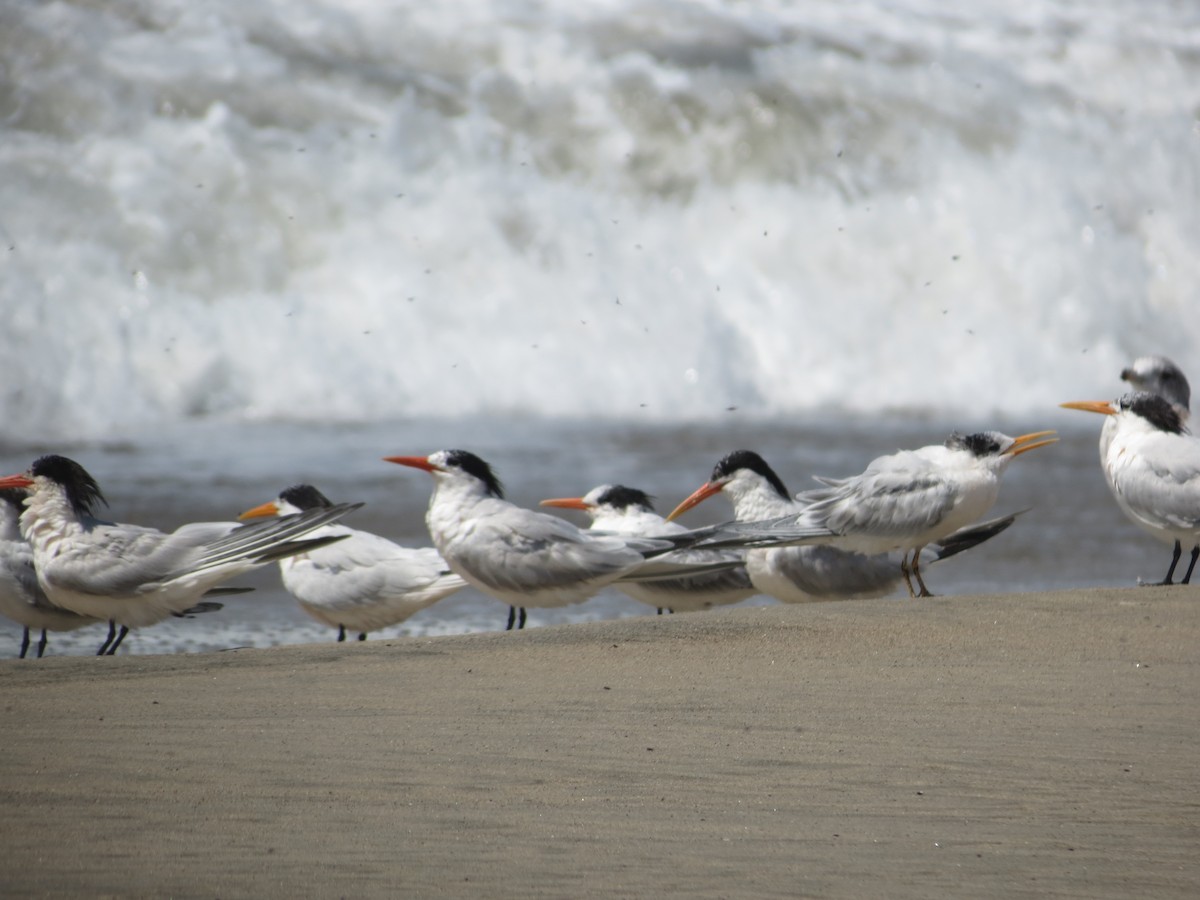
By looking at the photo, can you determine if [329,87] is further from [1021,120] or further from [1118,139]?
[1118,139]

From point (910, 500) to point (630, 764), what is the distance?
8.90 ft

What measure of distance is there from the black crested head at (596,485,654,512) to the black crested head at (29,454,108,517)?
189 cm

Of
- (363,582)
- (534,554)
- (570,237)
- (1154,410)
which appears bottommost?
(363,582)

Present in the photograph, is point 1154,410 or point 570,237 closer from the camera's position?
A: point 1154,410

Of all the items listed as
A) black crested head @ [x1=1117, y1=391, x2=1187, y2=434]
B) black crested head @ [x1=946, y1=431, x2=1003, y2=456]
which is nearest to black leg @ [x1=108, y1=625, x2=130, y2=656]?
black crested head @ [x1=946, y1=431, x2=1003, y2=456]

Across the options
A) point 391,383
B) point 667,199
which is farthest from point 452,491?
point 667,199

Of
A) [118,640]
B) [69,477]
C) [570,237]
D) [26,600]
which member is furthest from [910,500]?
[570,237]

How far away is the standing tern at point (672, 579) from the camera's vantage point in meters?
5.76

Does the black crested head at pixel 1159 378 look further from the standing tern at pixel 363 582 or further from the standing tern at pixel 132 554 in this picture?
the standing tern at pixel 132 554

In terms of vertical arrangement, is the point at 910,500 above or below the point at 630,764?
above

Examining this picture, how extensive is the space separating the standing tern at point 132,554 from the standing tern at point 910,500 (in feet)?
5.36

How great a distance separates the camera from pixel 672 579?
5.71m

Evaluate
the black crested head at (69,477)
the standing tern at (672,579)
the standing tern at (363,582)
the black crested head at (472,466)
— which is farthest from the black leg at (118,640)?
the standing tern at (672,579)

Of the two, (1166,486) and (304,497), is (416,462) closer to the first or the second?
(304,497)
